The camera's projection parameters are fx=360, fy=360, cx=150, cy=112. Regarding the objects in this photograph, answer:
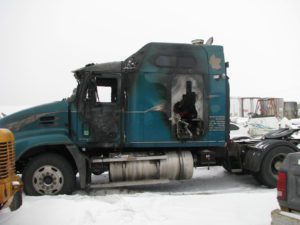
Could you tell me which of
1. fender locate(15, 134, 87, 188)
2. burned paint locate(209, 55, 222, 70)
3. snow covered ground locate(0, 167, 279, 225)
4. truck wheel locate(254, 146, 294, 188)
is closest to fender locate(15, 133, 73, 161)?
fender locate(15, 134, 87, 188)

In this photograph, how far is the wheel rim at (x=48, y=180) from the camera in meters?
7.69

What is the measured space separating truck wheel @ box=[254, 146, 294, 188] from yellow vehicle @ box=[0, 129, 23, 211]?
5917mm

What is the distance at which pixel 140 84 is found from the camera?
8266 millimetres

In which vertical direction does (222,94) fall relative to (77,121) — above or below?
above

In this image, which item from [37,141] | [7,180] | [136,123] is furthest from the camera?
[136,123]

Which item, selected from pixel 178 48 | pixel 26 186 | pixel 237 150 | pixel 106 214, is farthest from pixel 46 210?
pixel 237 150

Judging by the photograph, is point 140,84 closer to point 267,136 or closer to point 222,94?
point 222,94

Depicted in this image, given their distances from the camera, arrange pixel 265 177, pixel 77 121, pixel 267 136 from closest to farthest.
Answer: pixel 77 121 → pixel 265 177 → pixel 267 136

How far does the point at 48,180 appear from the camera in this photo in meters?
7.79

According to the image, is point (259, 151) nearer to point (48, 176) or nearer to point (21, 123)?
point (48, 176)

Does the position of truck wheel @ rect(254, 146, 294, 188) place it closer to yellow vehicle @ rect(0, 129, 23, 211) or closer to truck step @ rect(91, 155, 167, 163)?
truck step @ rect(91, 155, 167, 163)

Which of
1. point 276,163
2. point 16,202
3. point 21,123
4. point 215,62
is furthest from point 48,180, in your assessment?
point 276,163

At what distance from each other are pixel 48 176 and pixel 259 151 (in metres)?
5.01

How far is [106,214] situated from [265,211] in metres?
2.63
